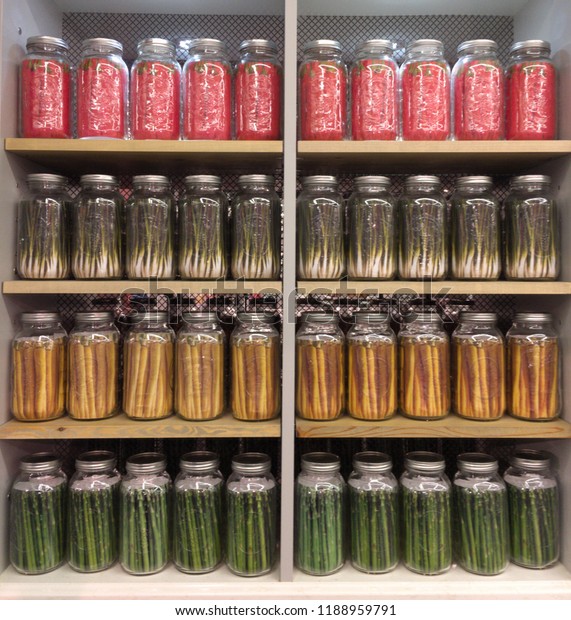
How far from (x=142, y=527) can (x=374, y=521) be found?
638mm

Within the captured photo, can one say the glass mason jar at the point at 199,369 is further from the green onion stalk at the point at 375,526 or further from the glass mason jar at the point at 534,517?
the glass mason jar at the point at 534,517

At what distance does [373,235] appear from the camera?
1526 millimetres

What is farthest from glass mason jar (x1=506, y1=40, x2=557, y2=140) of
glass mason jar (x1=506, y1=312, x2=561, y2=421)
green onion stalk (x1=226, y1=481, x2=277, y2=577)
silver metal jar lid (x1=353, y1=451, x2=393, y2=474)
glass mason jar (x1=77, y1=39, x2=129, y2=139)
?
green onion stalk (x1=226, y1=481, x2=277, y2=577)

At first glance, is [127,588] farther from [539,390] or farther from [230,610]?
[539,390]

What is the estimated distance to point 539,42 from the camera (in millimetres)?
1545

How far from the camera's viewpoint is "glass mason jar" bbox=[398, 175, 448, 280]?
1.52 meters

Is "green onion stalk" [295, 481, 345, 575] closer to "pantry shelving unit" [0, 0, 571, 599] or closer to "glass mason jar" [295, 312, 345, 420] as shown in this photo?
"pantry shelving unit" [0, 0, 571, 599]

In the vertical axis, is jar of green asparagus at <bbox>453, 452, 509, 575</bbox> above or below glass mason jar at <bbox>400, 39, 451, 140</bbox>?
below

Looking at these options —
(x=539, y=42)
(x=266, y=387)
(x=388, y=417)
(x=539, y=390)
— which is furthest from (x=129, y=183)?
Result: (x=539, y=390)

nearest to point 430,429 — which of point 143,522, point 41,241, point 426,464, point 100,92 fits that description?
point 426,464

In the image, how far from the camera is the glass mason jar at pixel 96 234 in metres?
1.53

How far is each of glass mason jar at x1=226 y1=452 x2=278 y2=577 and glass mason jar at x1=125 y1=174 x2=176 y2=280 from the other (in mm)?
606

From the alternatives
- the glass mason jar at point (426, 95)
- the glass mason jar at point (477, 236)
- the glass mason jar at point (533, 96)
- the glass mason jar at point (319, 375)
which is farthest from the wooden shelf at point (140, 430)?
the glass mason jar at point (533, 96)

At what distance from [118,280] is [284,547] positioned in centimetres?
87
